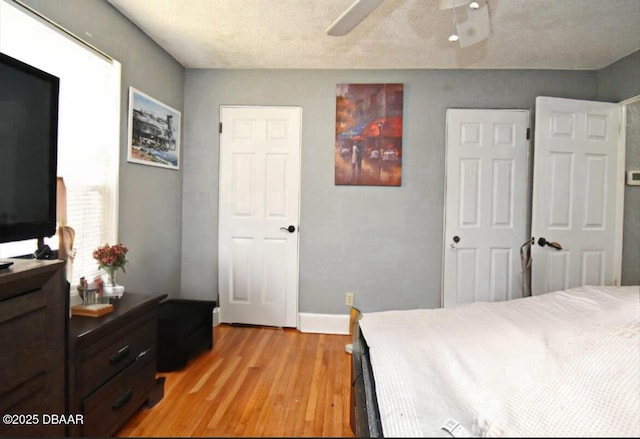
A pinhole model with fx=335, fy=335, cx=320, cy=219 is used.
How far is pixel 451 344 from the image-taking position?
109cm

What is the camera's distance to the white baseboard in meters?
2.85

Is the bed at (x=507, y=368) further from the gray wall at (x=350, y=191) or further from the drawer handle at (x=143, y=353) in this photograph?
the gray wall at (x=350, y=191)

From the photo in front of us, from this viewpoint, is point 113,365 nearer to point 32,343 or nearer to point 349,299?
point 32,343

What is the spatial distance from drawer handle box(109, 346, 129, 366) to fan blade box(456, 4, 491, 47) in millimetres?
2146

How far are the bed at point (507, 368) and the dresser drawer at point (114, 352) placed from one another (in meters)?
1.03

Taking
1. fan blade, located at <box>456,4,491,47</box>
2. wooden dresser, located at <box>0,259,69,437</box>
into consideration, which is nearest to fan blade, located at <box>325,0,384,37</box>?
fan blade, located at <box>456,4,491,47</box>

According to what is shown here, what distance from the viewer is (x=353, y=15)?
4.23 ft

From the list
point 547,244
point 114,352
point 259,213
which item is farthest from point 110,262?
point 547,244

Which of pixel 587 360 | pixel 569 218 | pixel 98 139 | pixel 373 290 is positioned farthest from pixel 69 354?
pixel 569 218

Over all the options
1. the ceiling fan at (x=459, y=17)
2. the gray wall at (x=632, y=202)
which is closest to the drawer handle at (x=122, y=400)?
the ceiling fan at (x=459, y=17)

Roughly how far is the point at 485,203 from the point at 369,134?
1.10 meters

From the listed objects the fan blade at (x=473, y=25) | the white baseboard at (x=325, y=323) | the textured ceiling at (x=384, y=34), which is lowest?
the white baseboard at (x=325, y=323)

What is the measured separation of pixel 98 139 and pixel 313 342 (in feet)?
6.62

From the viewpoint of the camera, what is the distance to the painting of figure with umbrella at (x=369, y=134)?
279 centimetres
